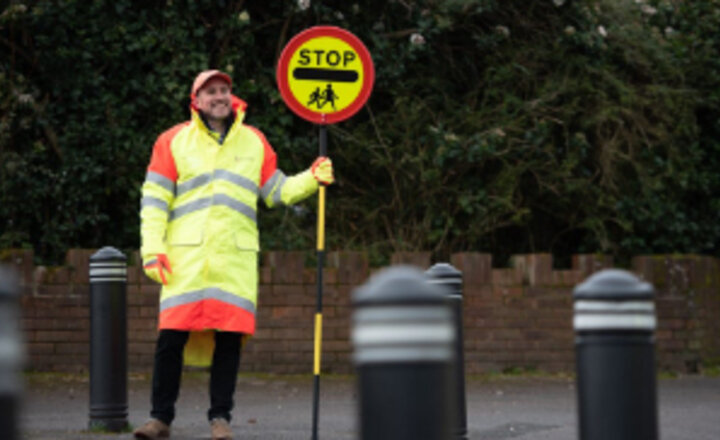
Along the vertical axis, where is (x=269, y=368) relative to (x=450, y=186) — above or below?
below

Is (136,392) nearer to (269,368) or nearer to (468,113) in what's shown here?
(269,368)

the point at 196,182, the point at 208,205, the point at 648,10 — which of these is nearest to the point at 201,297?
the point at 208,205

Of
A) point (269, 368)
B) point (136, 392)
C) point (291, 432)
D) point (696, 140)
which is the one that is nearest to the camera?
point (291, 432)

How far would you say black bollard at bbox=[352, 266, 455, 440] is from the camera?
3.45 m

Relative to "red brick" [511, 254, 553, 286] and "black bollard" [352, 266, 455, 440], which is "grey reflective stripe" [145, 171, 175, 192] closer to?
"black bollard" [352, 266, 455, 440]

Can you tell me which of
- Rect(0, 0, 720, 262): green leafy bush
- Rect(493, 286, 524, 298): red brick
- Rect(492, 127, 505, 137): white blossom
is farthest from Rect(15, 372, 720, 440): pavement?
Rect(492, 127, 505, 137): white blossom

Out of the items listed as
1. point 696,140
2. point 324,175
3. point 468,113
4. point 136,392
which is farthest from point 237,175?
point 696,140

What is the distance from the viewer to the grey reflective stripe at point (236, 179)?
25.9 feet

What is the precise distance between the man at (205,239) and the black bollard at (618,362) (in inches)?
139

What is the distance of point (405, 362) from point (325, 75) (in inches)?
205

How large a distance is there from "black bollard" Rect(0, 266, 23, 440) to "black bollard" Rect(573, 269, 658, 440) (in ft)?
6.48

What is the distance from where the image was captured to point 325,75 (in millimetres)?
8492

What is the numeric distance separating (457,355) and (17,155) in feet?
20.8

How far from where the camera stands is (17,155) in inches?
492
